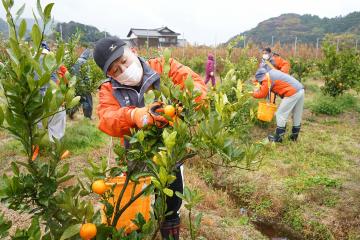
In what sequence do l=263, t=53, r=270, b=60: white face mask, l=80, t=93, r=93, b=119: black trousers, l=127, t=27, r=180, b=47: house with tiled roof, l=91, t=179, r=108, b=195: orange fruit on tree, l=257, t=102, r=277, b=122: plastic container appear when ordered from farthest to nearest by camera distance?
1. l=127, t=27, r=180, b=47: house with tiled roof
2. l=80, t=93, r=93, b=119: black trousers
3. l=263, t=53, r=270, b=60: white face mask
4. l=257, t=102, r=277, b=122: plastic container
5. l=91, t=179, r=108, b=195: orange fruit on tree

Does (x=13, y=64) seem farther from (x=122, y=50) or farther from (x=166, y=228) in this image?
(x=166, y=228)

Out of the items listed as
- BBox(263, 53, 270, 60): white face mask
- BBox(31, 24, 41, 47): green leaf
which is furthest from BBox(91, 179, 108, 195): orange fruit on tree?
BBox(263, 53, 270, 60): white face mask

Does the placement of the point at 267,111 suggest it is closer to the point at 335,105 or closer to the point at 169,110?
the point at 335,105

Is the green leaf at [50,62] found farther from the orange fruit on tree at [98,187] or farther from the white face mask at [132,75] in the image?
the white face mask at [132,75]

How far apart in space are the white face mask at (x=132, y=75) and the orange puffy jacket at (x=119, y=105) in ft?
0.43

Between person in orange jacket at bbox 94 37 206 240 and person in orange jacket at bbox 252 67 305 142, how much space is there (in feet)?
12.3

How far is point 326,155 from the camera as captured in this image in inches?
210

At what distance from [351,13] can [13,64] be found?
56.8 meters

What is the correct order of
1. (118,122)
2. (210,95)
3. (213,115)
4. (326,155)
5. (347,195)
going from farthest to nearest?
(326,155)
(347,195)
(118,122)
(210,95)
(213,115)

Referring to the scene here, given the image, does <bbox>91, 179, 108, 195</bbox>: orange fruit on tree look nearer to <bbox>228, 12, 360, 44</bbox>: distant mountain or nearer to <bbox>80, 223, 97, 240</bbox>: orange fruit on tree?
<bbox>80, 223, 97, 240</bbox>: orange fruit on tree

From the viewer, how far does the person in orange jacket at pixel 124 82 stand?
1.94 metres

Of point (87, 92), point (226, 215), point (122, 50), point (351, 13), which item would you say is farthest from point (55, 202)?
point (351, 13)

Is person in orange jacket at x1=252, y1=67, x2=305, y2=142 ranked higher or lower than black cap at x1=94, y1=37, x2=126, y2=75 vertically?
lower

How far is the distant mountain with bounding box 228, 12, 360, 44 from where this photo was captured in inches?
1820
